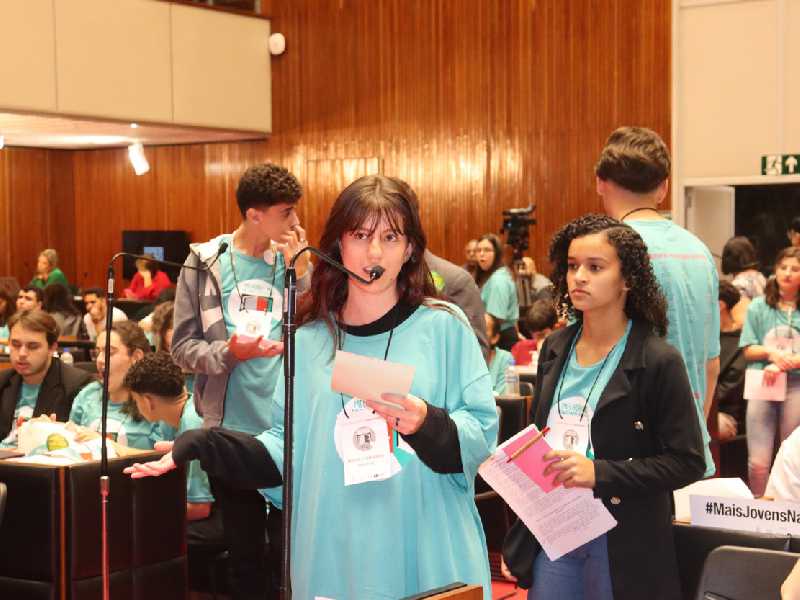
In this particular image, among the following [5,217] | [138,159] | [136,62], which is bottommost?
[5,217]

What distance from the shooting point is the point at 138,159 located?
15.5 m

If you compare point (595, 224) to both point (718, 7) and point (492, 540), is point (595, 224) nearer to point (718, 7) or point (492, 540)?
point (492, 540)

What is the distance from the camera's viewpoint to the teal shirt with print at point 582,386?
2.96m

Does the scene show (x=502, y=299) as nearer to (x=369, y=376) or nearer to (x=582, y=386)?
(x=582, y=386)

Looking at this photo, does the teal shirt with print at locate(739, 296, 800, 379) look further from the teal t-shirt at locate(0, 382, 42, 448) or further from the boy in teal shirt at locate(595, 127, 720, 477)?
the teal t-shirt at locate(0, 382, 42, 448)

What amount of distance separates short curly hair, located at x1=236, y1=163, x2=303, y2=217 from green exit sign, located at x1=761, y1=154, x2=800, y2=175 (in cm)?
855

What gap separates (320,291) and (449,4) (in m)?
11.7

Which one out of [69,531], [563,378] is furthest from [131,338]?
[563,378]

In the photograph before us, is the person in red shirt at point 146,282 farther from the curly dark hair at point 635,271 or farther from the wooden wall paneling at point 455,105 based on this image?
the curly dark hair at point 635,271

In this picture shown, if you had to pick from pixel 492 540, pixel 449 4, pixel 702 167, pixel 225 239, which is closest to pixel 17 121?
pixel 449 4

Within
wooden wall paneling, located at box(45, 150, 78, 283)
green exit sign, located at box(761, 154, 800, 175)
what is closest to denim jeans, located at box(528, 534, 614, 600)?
green exit sign, located at box(761, 154, 800, 175)

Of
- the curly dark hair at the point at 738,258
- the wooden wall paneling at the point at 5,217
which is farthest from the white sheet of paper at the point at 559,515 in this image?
the wooden wall paneling at the point at 5,217

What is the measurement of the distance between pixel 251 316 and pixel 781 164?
28.5 feet

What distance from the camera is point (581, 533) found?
113 inches
